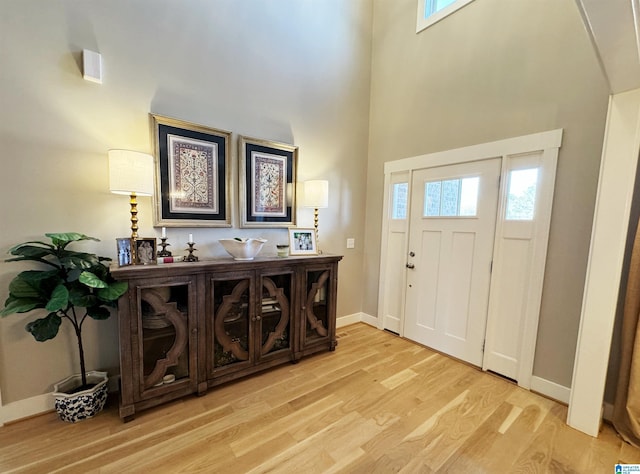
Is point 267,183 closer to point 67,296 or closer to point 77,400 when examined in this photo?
point 67,296

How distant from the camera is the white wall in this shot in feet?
5.43

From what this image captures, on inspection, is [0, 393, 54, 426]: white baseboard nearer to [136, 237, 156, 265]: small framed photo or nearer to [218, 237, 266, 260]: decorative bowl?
[136, 237, 156, 265]: small framed photo

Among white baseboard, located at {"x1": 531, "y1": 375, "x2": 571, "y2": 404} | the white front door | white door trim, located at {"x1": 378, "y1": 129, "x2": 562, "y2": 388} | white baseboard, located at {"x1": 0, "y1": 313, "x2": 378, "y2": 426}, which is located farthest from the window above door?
white baseboard, located at {"x1": 0, "y1": 313, "x2": 378, "y2": 426}

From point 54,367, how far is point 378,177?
3.48 m

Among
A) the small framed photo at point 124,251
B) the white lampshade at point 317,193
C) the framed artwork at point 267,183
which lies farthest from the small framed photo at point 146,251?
the white lampshade at point 317,193

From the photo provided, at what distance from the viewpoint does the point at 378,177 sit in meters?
3.40

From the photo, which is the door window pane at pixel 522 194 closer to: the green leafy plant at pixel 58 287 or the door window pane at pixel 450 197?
the door window pane at pixel 450 197

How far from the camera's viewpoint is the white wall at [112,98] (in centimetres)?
166

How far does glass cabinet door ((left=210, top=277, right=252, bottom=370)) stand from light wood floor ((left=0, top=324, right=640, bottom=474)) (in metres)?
0.24

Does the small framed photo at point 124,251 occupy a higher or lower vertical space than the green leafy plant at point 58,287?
higher

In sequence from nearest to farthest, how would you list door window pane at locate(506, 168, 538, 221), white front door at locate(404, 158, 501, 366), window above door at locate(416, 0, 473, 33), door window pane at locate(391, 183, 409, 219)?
door window pane at locate(506, 168, 538, 221)
white front door at locate(404, 158, 501, 366)
window above door at locate(416, 0, 473, 33)
door window pane at locate(391, 183, 409, 219)

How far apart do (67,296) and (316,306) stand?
6.27 feet

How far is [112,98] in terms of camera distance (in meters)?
1.91

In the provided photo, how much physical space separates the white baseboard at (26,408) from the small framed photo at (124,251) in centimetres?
106
